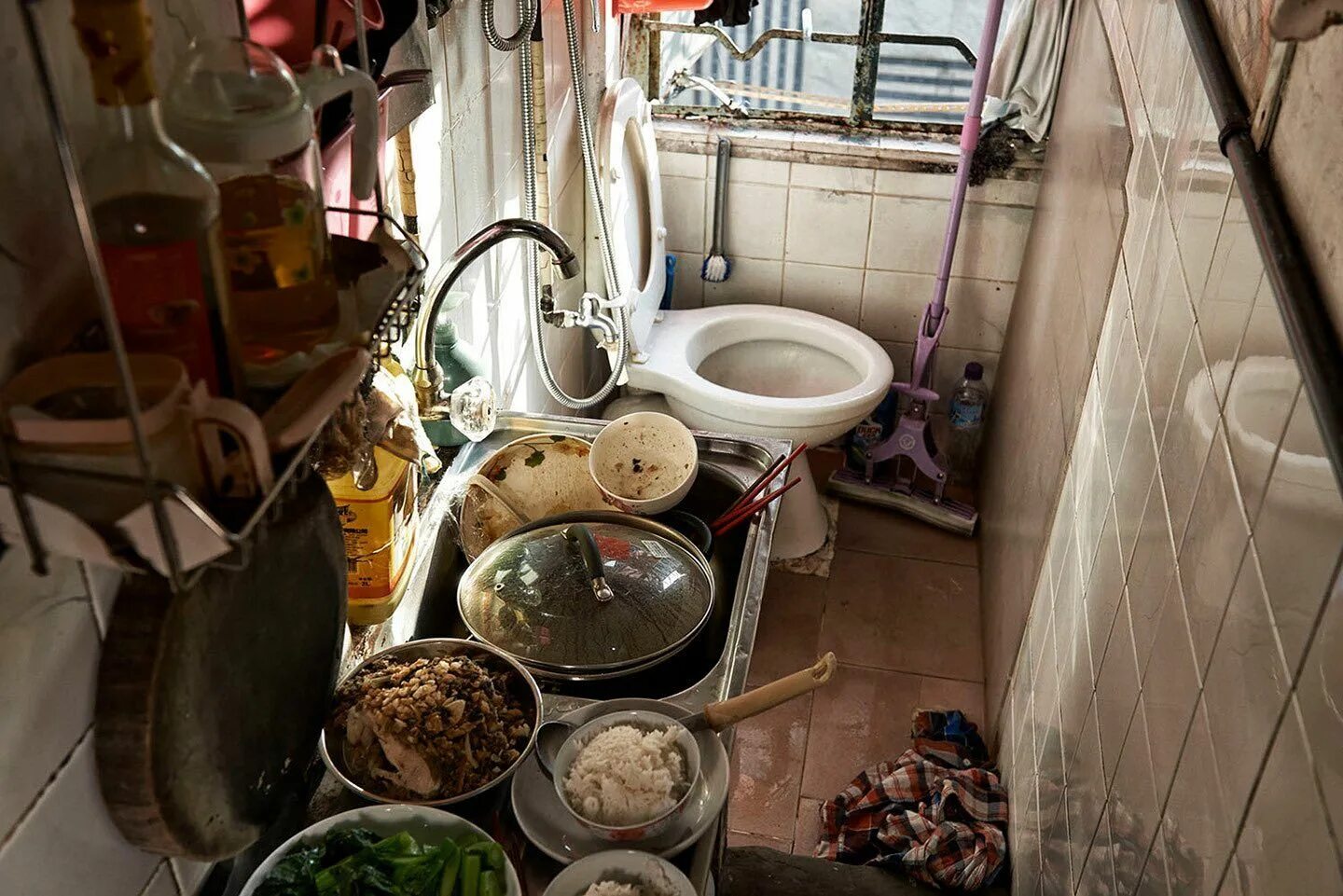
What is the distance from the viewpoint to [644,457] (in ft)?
6.17

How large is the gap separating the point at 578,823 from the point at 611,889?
120 mm

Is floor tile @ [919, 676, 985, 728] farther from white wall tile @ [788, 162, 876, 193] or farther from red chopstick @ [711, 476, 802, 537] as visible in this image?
white wall tile @ [788, 162, 876, 193]

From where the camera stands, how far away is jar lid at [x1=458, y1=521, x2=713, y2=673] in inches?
58.2

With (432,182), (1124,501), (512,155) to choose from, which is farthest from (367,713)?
(512,155)

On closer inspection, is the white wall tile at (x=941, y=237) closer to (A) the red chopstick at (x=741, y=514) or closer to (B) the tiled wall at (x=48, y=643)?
(A) the red chopstick at (x=741, y=514)

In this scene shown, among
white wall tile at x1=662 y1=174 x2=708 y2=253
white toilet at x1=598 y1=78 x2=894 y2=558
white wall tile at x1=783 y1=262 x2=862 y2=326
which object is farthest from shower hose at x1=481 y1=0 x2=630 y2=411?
white wall tile at x1=783 y1=262 x2=862 y2=326

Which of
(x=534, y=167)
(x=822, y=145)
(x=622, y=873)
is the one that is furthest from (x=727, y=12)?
(x=622, y=873)

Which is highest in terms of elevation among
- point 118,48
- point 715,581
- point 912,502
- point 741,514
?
point 118,48

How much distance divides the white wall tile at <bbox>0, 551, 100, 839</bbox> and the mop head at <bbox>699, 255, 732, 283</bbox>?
248 centimetres

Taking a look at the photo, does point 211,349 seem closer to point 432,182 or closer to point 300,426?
point 300,426

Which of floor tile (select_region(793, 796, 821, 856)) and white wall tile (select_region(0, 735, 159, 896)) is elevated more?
white wall tile (select_region(0, 735, 159, 896))

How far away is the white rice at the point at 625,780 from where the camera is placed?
1261mm

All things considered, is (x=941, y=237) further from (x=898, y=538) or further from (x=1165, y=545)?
(x=1165, y=545)

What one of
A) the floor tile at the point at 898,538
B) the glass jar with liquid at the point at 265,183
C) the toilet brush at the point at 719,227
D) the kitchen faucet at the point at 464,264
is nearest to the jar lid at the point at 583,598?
the kitchen faucet at the point at 464,264
